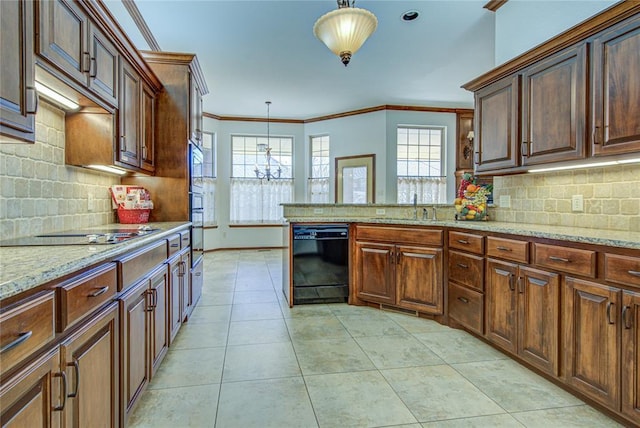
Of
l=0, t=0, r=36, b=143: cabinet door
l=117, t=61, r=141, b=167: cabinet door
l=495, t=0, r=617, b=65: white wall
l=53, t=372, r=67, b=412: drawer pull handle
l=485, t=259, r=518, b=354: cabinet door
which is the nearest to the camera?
l=53, t=372, r=67, b=412: drawer pull handle

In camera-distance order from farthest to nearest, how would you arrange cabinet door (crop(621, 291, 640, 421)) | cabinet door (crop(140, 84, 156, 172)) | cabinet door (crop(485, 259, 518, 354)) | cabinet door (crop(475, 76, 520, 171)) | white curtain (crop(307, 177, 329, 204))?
white curtain (crop(307, 177, 329, 204)) → cabinet door (crop(140, 84, 156, 172)) → cabinet door (crop(475, 76, 520, 171)) → cabinet door (crop(485, 259, 518, 354)) → cabinet door (crop(621, 291, 640, 421))

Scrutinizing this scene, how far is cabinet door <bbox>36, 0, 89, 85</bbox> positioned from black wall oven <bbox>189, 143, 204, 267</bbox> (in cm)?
151

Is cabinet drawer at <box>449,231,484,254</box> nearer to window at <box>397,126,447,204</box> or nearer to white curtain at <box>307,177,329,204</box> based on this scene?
window at <box>397,126,447,204</box>

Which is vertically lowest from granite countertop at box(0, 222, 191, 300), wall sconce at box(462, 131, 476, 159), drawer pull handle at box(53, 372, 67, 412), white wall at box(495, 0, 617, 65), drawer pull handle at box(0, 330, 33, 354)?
drawer pull handle at box(53, 372, 67, 412)

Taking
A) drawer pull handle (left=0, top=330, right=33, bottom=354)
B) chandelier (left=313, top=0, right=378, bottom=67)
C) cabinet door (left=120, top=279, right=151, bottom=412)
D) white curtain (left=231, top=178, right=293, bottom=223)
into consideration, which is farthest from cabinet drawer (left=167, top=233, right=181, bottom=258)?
white curtain (left=231, top=178, right=293, bottom=223)

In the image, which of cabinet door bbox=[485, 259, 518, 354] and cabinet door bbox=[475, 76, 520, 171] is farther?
cabinet door bbox=[475, 76, 520, 171]

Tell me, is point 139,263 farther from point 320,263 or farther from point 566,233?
point 566,233

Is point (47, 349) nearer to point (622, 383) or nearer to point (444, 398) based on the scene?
point (444, 398)

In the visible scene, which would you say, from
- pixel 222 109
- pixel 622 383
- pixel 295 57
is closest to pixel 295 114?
pixel 222 109

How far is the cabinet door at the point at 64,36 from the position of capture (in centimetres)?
145

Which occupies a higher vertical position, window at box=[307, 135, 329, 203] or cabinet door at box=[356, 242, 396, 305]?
window at box=[307, 135, 329, 203]

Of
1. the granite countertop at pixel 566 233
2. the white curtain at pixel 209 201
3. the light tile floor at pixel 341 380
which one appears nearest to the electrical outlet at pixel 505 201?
the granite countertop at pixel 566 233

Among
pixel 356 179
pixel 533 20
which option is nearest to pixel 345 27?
pixel 533 20

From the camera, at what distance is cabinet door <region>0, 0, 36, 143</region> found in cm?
119
